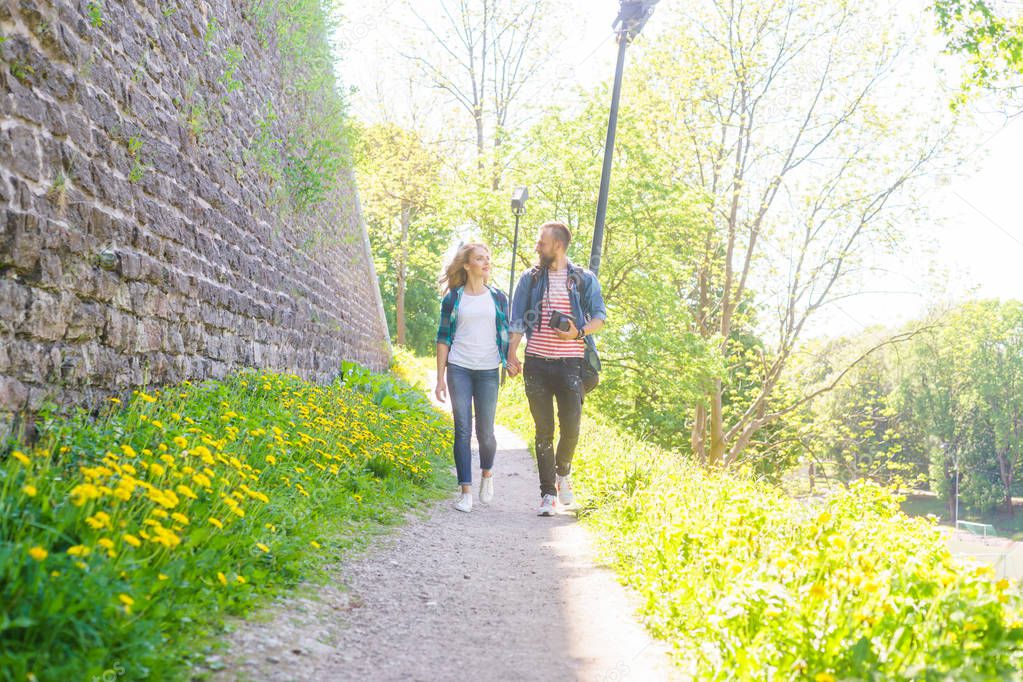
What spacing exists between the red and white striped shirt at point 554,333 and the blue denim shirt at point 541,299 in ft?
0.11

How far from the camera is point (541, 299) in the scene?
609 centimetres

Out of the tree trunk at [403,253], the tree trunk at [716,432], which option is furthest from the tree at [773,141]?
the tree trunk at [403,253]

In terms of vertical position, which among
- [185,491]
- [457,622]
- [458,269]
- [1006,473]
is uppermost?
[458,269]

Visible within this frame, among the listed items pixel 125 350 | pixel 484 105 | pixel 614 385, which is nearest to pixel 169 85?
pixel 125 350

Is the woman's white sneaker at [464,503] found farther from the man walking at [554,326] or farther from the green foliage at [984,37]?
the green foliage at [984,37]

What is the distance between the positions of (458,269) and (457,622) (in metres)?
3.10

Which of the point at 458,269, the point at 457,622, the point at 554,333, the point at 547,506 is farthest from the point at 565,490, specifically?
the point at 457,622

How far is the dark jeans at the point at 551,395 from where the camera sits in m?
6.07

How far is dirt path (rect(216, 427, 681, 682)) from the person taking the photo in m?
2.94

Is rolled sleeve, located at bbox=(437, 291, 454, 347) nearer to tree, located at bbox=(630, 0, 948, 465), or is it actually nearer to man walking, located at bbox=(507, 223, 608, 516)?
man walking, located at bbox=(507, 223, 608, 516)

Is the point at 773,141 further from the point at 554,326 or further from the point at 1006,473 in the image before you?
the point at 1006,473

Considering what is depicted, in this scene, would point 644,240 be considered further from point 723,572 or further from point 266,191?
point 723,572

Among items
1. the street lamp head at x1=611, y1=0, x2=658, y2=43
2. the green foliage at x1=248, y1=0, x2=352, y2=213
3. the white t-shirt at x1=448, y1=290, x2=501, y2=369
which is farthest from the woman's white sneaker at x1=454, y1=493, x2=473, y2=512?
the street lamp head at x1=611, y1=0, x2=658, y2=43

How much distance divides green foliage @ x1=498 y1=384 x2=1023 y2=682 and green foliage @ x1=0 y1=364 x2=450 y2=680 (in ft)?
5.24
